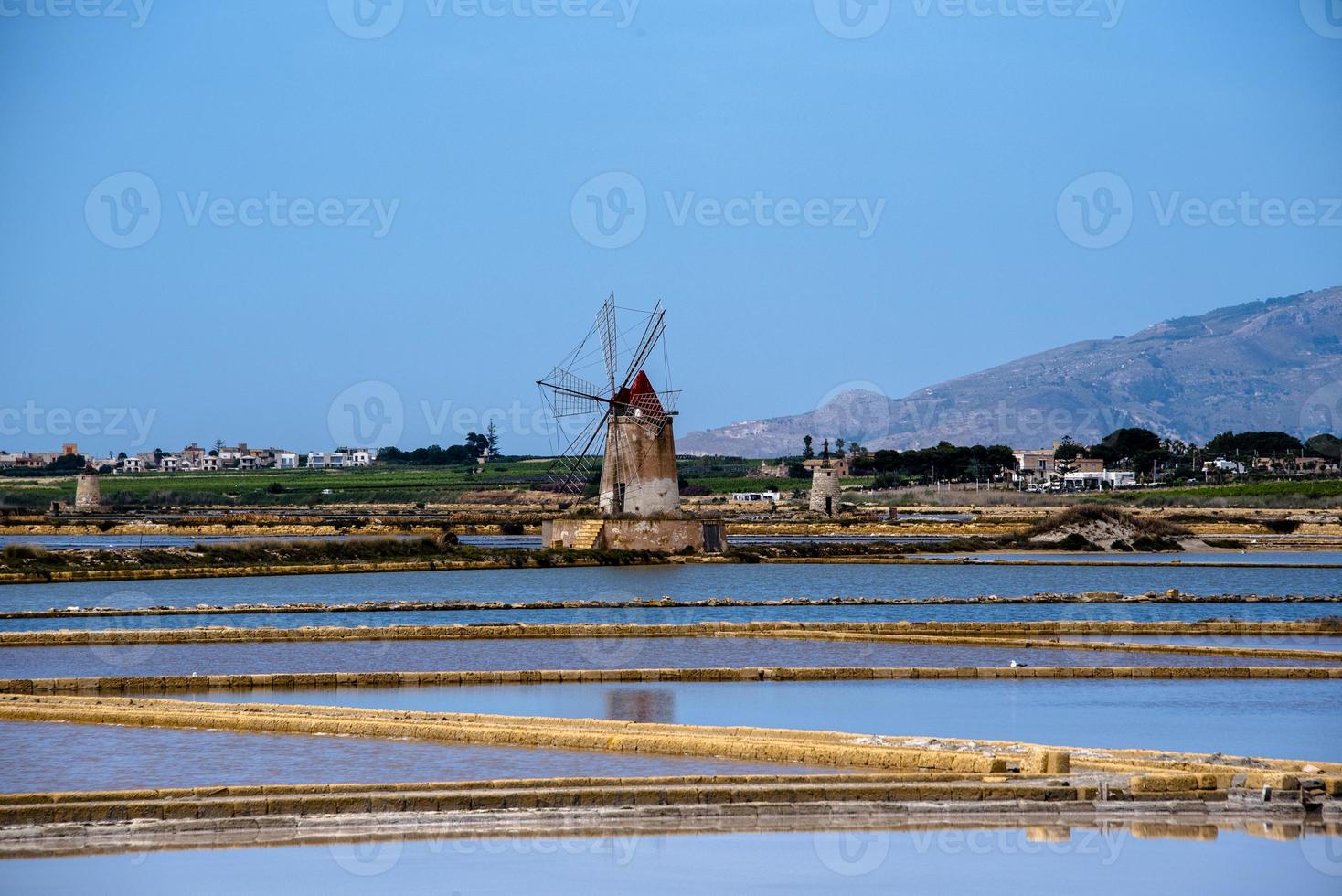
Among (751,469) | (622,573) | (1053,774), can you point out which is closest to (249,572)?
(622,573)

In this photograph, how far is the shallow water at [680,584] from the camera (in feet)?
97.3

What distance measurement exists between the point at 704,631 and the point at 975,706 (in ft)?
25.5

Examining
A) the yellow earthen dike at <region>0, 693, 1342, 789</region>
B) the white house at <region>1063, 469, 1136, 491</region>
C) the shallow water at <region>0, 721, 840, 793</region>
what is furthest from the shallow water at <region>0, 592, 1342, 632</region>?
the white house at <region>1063, 469, 1136, 491</region>

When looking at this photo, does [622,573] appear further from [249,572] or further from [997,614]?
[997,614]

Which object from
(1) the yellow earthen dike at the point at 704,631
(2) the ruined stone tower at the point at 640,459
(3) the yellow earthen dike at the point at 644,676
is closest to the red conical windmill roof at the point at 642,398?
(2) the ruined stone tower at the point at 640,459

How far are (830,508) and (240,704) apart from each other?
6611cm

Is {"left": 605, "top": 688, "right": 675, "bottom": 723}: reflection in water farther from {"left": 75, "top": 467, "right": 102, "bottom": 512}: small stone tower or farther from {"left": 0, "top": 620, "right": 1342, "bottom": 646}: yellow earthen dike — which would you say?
{"left": 75, "top": 467, "right": 102, "bottom": 512}: small stone tower

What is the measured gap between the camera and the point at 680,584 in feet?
109

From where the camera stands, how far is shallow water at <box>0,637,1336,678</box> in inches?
721

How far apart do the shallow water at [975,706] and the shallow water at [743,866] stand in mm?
3342

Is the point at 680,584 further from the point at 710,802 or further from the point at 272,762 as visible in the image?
the point at 710,802

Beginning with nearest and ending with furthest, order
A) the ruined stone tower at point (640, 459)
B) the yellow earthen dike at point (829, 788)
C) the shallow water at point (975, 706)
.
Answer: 1. the yellow earthen dike at point (829, 788)
2. the shallow water at point (975, 706)
3. the ruined stone tower at point (640, 459)

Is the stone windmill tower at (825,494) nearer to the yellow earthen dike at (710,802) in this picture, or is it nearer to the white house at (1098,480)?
the white house at (1098,480)

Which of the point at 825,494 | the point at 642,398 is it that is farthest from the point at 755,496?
the point at 642,398
